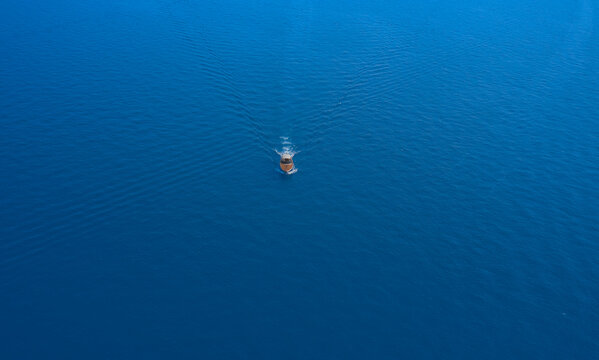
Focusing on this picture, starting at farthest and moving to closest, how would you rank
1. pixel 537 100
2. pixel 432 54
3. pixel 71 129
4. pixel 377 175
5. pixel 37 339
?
pixel 432 54 < pixel 537 100 < pixel 71 129 < pixel 377 175 < pixel 37 339

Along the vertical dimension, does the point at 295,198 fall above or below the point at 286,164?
below

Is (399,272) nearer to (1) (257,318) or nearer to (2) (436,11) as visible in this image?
(1) (257,318)

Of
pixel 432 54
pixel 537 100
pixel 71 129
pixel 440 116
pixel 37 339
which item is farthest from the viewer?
pixel 432 54

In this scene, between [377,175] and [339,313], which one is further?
[377,175]

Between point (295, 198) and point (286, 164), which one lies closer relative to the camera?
point (295, 198)

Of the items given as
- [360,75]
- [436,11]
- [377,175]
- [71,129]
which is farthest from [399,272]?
[436,11]

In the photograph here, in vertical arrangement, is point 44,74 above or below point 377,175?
above

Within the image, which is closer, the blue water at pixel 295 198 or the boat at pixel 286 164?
the blue water at pixel 295 198

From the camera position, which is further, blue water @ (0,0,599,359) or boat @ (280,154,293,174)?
boat @ (280,154,293,174)
